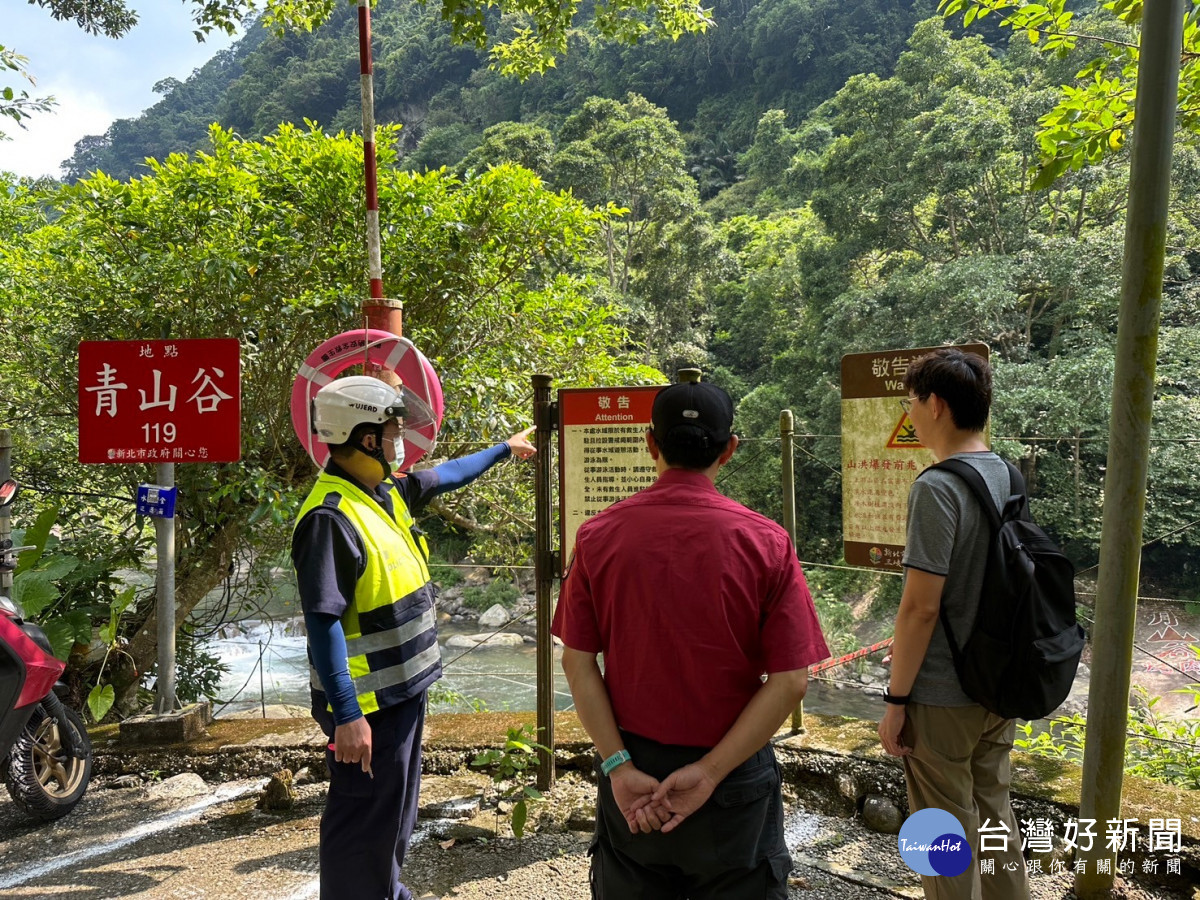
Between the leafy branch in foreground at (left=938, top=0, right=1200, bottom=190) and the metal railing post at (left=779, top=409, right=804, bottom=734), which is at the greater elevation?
the leafy branch in foreground at (left=938, top=0, right=1200, bottom=190)

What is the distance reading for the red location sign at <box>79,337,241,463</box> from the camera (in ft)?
11.8

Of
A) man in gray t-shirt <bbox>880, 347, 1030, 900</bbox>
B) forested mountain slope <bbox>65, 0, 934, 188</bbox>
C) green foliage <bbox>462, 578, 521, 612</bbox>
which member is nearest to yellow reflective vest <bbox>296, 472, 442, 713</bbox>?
man in gray t-shirt <bbox>880, 347, 1030, 900</bbox>

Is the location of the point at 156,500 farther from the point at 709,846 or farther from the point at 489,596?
the point at 489,596

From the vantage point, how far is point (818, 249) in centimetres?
1747

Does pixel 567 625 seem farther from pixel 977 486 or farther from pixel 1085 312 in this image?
pixel 1085 312

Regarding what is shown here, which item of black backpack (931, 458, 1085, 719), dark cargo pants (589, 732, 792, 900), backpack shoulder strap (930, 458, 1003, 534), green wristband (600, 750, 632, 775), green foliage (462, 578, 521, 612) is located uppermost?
backpack shoulder strap (930, 458, 1003, 534)

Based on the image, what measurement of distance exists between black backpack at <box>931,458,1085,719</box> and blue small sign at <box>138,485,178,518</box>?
3.27m

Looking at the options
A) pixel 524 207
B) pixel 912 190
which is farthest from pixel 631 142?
pixel 524 207

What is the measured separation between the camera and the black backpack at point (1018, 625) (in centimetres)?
181

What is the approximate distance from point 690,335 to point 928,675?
19.5m

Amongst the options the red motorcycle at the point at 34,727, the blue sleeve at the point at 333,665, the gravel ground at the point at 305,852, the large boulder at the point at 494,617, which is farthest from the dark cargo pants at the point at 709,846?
the large boulder at the point at 494,617

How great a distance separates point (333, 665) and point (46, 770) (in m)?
2.17

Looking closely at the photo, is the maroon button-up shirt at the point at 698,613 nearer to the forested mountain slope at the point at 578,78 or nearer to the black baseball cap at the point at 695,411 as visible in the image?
the black baseball cap at the point at 695,411

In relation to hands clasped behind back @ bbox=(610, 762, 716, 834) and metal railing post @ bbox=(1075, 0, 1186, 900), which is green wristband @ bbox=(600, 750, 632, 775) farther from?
metal railing post @ bbox=(1075, 0, 1186, 900)
